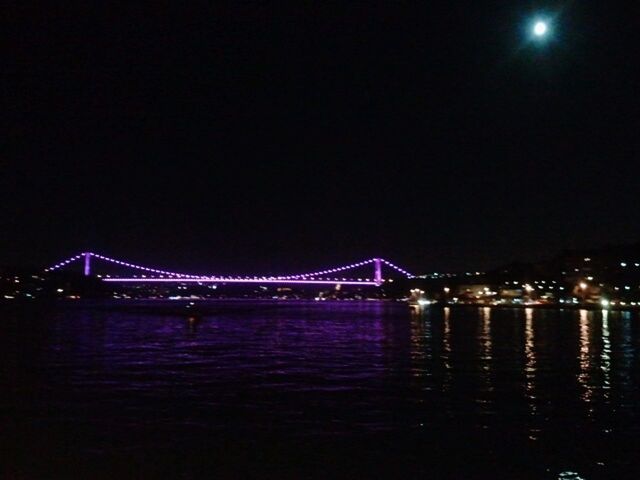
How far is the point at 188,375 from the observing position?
23266mm

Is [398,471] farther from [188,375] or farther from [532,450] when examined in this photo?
[188,375]

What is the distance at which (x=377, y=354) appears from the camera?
1265 inches

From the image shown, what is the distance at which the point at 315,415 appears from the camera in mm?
16094

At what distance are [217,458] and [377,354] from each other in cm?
2038

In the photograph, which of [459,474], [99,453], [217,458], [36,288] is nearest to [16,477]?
[99,453]

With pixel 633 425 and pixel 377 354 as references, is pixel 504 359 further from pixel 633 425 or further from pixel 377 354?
pixel 633 425

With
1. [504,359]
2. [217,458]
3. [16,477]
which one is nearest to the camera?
[16,477]

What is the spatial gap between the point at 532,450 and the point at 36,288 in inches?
7744

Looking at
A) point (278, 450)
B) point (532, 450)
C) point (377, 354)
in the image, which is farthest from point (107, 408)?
point (377, 354)

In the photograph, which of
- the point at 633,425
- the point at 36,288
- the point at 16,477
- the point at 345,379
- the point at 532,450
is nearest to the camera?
the point at 16,477

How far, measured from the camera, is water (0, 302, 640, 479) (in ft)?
38.7

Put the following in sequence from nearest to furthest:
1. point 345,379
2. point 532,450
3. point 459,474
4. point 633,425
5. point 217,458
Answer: point 459,474, point 217,458, point 532,450, point 633,425, point 345,379

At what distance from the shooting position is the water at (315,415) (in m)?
11.8

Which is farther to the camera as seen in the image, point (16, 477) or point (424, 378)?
point (424, 378)
